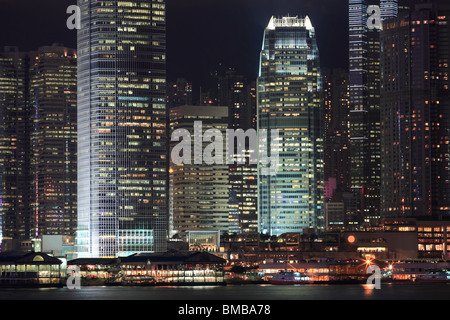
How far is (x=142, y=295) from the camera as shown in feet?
645

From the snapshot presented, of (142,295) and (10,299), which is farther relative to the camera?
(142,295)
